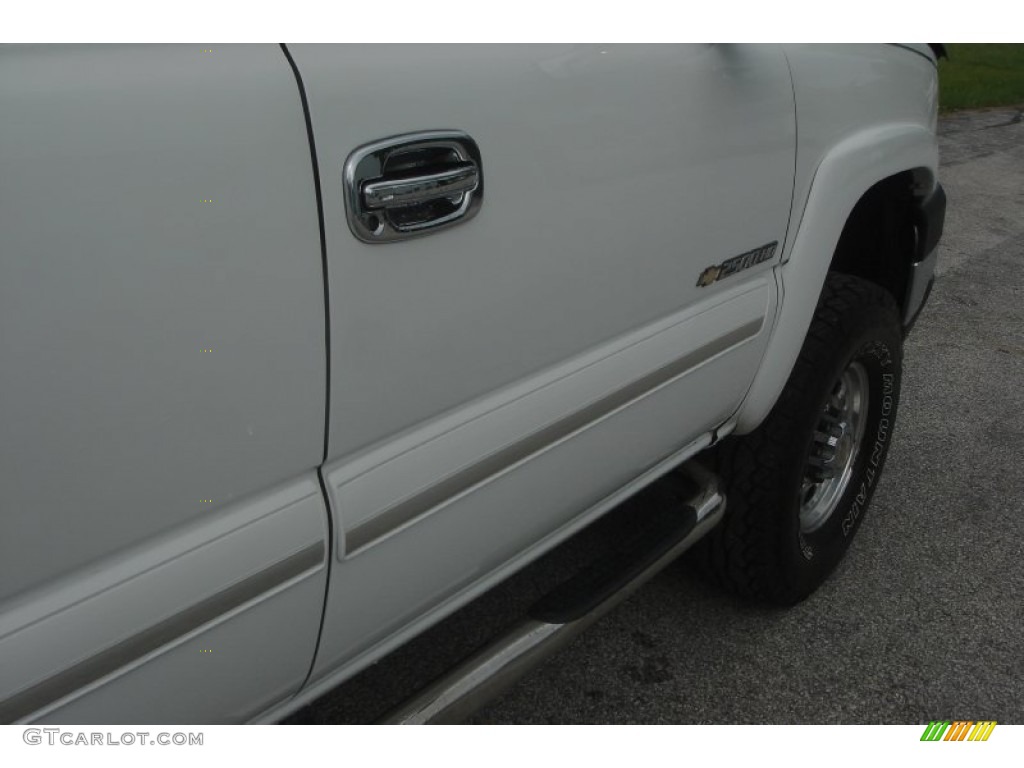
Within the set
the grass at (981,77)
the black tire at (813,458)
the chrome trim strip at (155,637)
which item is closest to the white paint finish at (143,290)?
the chrome trim strip at (155,637)

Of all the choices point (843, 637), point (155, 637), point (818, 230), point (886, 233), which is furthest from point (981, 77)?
point (155, 637)

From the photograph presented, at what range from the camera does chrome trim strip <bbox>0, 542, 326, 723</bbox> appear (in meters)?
1.12

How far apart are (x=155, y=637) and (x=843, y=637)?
2.00 metres

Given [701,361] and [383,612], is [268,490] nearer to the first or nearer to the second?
[383,612]

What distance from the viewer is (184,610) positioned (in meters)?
A: 1.23

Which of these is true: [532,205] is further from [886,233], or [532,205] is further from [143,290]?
[886,233]

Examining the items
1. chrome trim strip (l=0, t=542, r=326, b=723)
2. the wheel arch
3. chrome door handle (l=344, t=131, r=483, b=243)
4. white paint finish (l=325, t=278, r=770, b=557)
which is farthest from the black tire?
chrome trim strip (l=0, t=542, r=326, b=723)

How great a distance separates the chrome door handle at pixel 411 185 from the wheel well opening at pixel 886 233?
1700 millimetres

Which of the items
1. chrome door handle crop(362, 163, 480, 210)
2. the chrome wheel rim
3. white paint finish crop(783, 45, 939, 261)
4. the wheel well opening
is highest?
chrome door handle crop(362, 163, 480, 210)

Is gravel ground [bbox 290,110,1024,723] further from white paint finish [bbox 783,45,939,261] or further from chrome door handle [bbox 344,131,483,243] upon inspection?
chrome door handle [bbox 344,131,483,243]

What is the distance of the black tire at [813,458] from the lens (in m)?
2.47

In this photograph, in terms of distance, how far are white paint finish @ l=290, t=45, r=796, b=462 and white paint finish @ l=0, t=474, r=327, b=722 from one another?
148 millimetres

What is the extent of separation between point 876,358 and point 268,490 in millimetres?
1899
